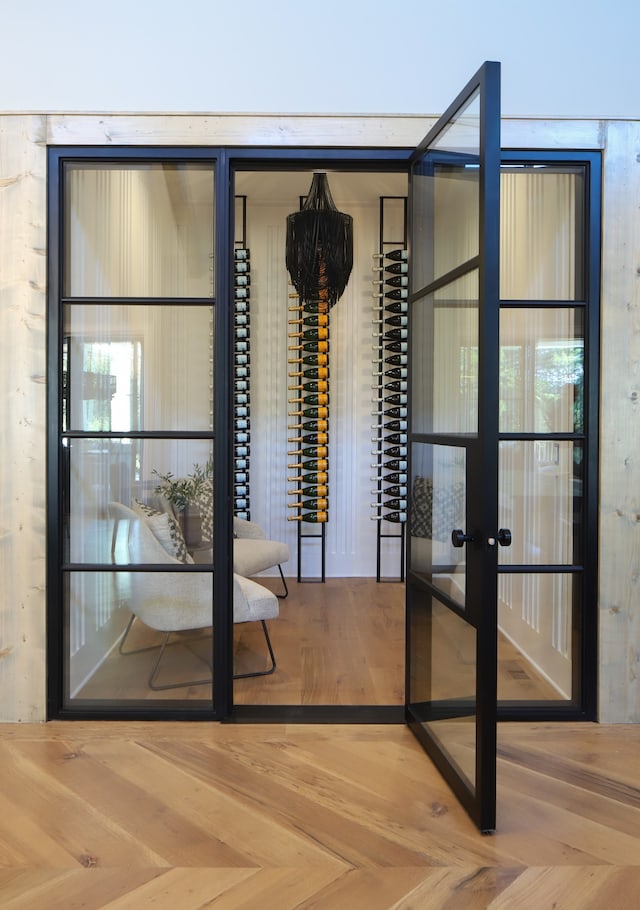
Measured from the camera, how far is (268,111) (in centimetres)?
289

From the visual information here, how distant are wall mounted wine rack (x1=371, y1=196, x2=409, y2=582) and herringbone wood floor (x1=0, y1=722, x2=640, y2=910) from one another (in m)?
2.78

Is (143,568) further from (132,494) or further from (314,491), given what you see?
(314,491)

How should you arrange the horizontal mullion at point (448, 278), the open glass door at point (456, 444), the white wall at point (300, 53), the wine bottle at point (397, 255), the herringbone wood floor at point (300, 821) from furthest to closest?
the wine bottle at point (397, 255)
the white wall at point (300, 53)
the horizontal mullion at point (448, 278)
the open glass door at point (456, 444)
the herringbone wood floor at point (300, 821)

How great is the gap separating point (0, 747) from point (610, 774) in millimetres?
2223

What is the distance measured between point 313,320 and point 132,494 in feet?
9.56

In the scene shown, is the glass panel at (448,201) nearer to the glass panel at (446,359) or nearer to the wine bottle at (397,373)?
the glass panel at (446,359)

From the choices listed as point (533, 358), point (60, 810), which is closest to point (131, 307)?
point (533, 358)

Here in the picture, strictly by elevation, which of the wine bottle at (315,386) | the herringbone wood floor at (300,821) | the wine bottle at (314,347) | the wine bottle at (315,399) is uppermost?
the wine bottle at (314,347)

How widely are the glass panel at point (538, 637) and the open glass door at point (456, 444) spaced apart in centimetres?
39

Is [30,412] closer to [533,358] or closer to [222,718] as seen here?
[222,718]

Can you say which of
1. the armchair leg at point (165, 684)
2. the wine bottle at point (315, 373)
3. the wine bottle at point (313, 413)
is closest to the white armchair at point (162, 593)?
the armchair leg at point (165, 684)

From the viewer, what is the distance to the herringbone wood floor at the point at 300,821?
1896mm

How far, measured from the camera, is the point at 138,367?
115 inches

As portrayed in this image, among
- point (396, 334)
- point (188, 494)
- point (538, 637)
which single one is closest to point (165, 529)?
point (188, 494)
